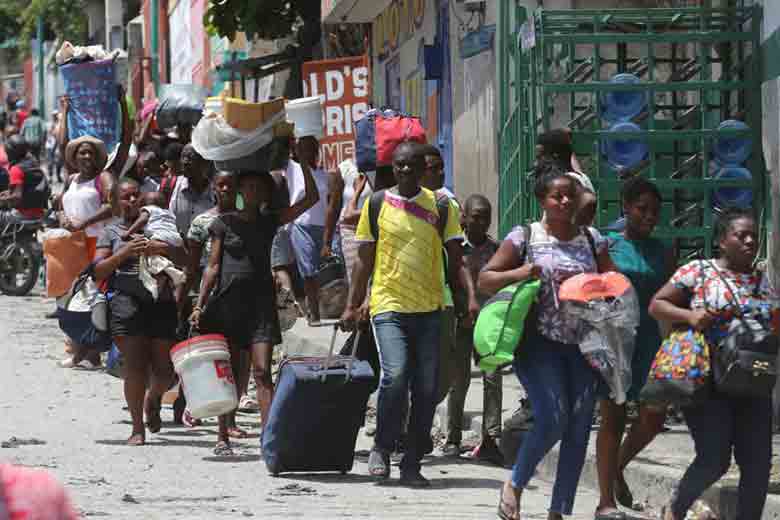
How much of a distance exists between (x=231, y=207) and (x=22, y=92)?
70009 millimetres

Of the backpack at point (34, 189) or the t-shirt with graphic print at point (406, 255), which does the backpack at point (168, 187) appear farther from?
the backpack at point (34, 189)

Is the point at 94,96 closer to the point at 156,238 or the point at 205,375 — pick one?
the point at 156,238

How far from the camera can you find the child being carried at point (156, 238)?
10.1m

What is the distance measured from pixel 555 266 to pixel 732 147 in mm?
3702

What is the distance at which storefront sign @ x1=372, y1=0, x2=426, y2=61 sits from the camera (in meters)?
19.0

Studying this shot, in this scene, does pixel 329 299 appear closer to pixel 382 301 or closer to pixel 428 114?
pixel 382 301

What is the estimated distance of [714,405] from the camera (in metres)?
6.37

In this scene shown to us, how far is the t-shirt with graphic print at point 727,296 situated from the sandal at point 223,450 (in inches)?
145

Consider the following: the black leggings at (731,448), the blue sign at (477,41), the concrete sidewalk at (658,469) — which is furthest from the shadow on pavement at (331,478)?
the blue sign at (477,41)

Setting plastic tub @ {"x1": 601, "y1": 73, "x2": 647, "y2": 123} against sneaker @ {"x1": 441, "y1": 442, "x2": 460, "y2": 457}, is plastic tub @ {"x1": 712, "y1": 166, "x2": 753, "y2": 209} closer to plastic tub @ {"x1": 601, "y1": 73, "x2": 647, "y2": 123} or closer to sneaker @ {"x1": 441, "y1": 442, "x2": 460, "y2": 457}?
plastic tub @ {"x1": 601, "y1": 73, "x2": 647, "y2": 123}

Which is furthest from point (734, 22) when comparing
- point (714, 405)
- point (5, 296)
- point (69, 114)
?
point (5, 296)

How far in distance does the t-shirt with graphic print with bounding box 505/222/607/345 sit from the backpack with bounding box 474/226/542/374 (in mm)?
59

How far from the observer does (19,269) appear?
20.7 meters

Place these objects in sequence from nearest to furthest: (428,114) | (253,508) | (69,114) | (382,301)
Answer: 1. (253,508)
2. (382,301)
3. (69,114)
4. (428,114)
